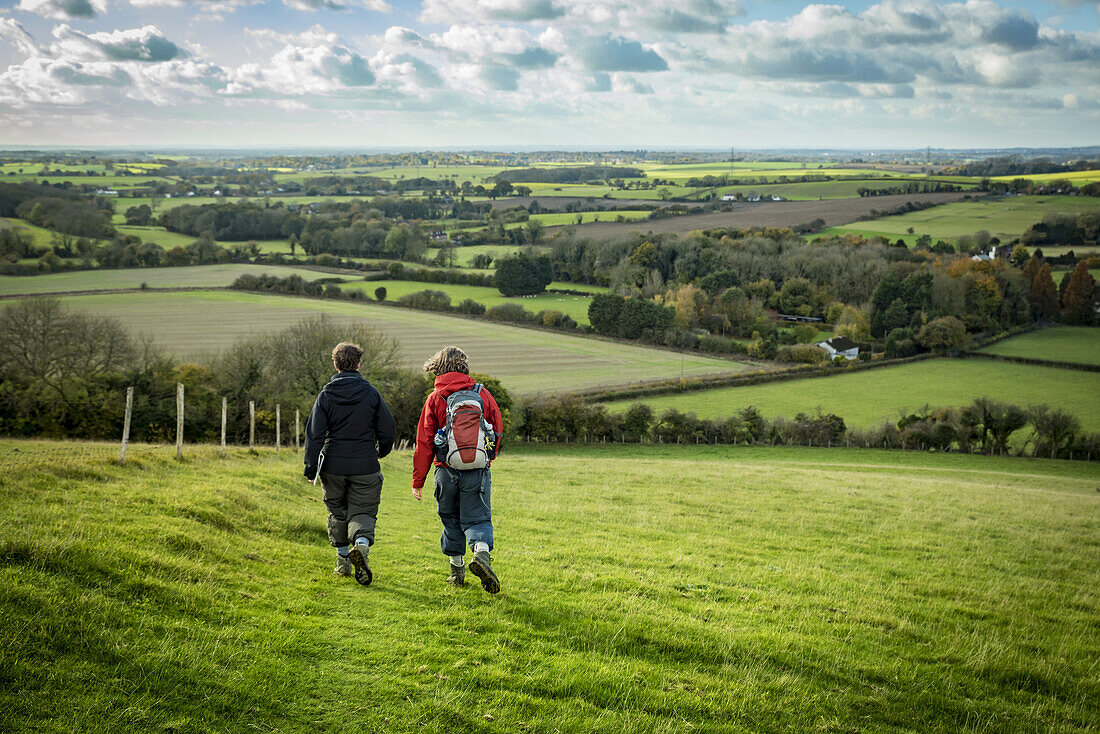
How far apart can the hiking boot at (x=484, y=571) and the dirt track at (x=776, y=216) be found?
419 ft

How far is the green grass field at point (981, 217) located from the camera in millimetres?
112312

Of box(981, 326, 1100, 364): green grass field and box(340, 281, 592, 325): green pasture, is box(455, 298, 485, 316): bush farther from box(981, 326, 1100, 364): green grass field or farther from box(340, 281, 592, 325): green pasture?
box(981, 326, 1100, 364): green grass field

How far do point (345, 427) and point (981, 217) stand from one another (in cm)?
14839

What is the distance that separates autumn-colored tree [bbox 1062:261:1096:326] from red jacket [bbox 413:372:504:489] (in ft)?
330

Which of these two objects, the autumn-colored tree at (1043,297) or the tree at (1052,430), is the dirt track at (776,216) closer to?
the autumn-colored tree at (1043,297)

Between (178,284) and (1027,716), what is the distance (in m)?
103

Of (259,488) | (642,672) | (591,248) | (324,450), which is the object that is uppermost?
(591,248)

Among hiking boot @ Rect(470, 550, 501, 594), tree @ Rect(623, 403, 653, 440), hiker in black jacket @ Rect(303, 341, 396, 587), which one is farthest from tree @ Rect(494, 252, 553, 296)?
hiking boot @ Rect(470, 550, 501, 594)

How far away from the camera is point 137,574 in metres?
7.40

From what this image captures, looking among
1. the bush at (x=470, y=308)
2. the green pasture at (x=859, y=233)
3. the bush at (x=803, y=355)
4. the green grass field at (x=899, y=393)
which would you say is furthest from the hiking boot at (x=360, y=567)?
the green pasture at (x=859, y=233)

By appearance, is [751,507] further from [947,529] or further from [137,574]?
[137,574]

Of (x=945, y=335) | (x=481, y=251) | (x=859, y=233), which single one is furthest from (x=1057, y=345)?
(x=481, y=251)

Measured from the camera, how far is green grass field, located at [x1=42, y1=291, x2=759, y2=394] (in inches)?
2699

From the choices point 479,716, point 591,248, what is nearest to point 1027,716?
point 479,716
